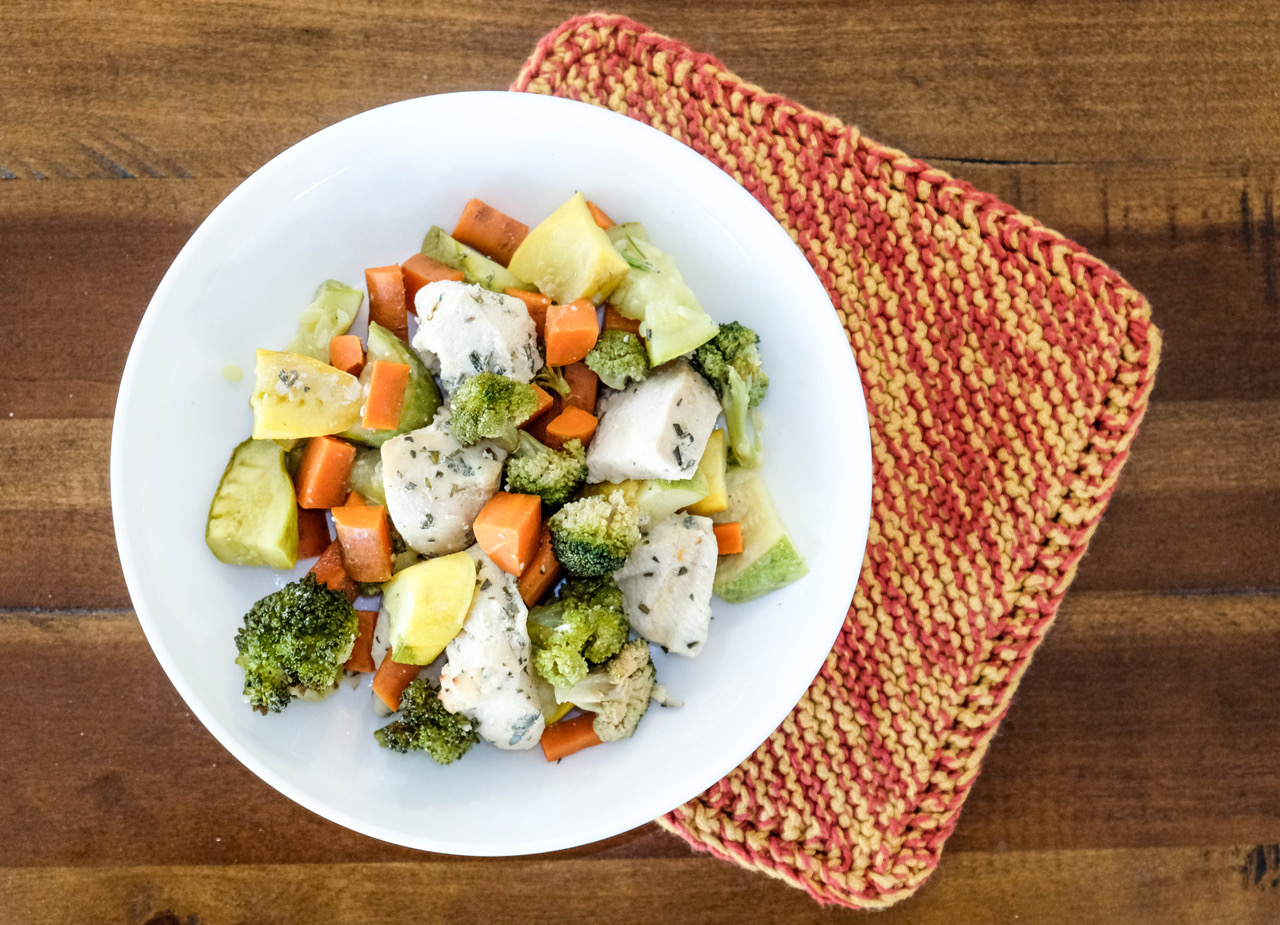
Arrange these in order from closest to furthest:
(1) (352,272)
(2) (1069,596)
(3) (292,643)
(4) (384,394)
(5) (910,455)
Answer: (3) (292,643) < (4) (384,394) < (1) (352,272) < (5) (910,455) < (2) (1069,596)

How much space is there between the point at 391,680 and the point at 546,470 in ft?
1.71

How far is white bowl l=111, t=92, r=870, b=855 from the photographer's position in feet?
5.45

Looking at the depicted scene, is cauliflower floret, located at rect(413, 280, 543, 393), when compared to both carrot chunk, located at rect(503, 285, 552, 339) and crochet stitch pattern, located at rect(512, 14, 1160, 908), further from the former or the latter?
crochet stitch pattern, located at rect(512, 14, 1160, 908)

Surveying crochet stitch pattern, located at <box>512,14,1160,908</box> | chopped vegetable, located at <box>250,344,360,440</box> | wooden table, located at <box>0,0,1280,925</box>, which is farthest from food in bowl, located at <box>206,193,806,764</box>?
wooden table, located at <box>0,0,1280,925</box>

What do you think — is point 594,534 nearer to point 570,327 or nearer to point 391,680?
point 570,327

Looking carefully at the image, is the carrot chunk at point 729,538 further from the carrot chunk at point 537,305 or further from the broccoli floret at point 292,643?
the broccoli floret at point 292,643

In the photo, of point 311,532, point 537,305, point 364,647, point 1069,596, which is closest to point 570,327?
point 537,305

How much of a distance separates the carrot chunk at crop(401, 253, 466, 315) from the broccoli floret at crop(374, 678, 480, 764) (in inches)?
30.8

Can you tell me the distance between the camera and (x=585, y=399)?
1847mm

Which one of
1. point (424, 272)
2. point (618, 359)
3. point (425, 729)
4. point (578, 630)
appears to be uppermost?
point (424, 272)

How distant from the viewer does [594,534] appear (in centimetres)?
165

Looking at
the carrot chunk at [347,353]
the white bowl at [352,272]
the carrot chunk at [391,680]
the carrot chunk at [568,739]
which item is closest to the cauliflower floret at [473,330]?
the carrot chunk at [347,353]

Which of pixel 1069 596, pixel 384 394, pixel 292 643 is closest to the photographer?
pixel 292 643

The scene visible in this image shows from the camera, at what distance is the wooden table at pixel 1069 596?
2127 millimetres
